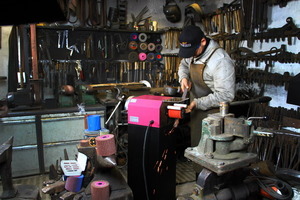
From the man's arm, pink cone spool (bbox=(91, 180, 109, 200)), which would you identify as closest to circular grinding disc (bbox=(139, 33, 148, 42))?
the man's arm

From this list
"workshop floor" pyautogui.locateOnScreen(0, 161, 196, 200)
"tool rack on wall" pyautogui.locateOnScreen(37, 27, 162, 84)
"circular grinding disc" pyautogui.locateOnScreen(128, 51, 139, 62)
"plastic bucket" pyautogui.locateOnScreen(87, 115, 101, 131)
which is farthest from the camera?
"circular grinding disc" pyautogui.locateOnScreen(128, 51, 139, 62)

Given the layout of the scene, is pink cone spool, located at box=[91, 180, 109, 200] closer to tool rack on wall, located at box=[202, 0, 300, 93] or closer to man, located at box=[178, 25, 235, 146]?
man, located at box=[178, 25, 235, 146]

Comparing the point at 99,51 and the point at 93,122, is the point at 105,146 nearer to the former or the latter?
the point at 93,122

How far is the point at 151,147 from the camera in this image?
1.93 metres

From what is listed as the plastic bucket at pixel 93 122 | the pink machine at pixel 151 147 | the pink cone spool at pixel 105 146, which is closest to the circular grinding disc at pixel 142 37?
the pink machine at pixel 151 147

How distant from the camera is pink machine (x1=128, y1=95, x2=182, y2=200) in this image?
6.16ft

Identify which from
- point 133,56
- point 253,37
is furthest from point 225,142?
point 133,56

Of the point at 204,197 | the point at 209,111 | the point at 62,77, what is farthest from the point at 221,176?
the point at 62,77

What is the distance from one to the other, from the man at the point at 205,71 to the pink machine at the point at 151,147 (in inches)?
11.0

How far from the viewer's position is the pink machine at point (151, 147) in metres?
1.88

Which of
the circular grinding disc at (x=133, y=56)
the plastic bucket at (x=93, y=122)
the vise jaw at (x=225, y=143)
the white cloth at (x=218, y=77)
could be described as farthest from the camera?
the circular grinding disc at (x=133, y=56)

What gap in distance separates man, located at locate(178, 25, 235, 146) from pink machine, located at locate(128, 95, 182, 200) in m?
0.28

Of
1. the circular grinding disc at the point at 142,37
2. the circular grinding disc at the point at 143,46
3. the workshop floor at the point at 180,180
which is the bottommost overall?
the workshop floor at the point at 180,180

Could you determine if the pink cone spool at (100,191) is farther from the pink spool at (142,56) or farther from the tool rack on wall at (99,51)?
the pink spool at (142,56)
